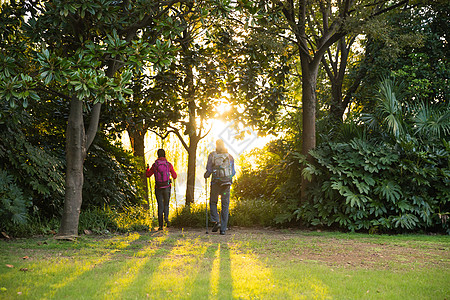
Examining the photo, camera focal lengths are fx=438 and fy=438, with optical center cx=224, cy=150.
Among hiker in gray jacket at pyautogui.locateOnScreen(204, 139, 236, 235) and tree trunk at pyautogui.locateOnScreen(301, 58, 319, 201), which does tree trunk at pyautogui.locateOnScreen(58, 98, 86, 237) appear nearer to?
hiker in gray jacket at pyautogui.locateOnScreen(204, 139, 236, 235)

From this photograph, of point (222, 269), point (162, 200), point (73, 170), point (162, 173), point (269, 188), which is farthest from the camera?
point (269, 188)

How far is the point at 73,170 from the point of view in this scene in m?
8.81

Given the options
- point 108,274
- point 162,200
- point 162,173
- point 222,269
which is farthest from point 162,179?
point 108,274

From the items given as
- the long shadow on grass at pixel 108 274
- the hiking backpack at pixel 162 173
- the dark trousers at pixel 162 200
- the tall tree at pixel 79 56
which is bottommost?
the long shadow on grass at pixel 108 274

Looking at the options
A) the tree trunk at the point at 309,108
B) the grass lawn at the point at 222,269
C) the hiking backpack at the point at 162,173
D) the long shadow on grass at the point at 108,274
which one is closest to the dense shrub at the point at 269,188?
the tree trunk at the point at 309,108

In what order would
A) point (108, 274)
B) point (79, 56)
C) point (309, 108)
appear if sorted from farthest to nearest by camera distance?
point (309, 108)
point (79, 56)
point (108, 274)

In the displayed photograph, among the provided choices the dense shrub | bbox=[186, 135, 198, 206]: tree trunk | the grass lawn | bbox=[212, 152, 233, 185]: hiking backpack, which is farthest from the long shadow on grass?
bbox=[186, 135, 198, 206]: tree trunk

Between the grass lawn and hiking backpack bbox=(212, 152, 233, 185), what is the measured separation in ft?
6.43

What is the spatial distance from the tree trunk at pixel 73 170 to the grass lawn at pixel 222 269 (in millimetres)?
542

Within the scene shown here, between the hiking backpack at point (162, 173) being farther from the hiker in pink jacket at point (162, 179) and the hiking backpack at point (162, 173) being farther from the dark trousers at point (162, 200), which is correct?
the dark trousers at point (162, 200)

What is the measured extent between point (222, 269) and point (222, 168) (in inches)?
193

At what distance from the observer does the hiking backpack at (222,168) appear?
415 inches

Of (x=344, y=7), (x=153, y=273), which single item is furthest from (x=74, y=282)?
(x=344, y=7)

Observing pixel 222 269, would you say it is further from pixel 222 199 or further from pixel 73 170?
pixel 222 199
